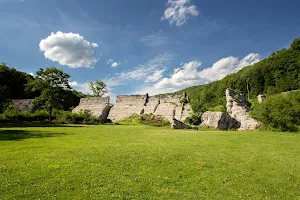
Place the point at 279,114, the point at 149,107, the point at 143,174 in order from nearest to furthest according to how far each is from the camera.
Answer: the point at 143,174 < the point at 279,114 < the point at 149,107

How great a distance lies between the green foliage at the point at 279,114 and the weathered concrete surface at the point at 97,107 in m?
24.0

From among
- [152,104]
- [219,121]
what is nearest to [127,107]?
[152,104]

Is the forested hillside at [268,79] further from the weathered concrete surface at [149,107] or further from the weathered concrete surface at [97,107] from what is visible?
the weathered concrete surface at [97,107]

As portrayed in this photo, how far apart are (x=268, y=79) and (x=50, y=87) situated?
57.3 meters

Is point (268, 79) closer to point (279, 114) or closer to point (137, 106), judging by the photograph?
point (137, 106)

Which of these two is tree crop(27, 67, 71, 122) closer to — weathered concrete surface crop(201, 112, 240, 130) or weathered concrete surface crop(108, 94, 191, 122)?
weathered concrete surface crop(108, 94, 191, 122)

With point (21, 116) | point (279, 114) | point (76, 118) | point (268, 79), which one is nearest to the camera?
point (279, 114)

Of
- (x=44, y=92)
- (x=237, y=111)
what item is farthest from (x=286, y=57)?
(x=44, y=92)

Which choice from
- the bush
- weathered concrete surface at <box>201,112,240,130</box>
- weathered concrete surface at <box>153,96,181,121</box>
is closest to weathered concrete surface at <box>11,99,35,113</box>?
the bush

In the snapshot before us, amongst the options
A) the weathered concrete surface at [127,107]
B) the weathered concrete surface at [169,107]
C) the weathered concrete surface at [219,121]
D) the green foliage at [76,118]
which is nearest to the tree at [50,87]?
the green foliage at [76,118]

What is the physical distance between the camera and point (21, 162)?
6.58 meters

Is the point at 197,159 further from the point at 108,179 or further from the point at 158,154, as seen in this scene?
the point at 108,179

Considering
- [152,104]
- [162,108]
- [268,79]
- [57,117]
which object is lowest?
[57,117]

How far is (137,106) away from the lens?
116 ft
